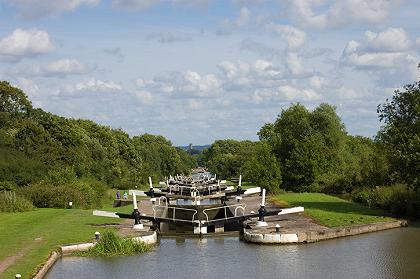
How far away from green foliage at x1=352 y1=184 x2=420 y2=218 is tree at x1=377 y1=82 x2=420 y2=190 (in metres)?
1.00

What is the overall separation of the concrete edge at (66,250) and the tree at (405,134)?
15203 mm

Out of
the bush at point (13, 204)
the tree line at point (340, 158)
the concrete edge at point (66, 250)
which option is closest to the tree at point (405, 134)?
the tree line at point (340, 158)

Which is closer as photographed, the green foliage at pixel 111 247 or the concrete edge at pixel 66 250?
the concrete edge at pixel 66 250

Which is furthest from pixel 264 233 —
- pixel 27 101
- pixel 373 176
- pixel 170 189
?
pixel 27 101

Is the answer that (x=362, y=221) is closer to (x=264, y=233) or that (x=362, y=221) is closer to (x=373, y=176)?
(x=264, y=233)

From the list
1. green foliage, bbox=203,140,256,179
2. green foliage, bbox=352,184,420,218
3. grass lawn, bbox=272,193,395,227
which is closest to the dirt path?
grass lawn, bbox=272,193,395,227

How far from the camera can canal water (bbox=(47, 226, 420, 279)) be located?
2153cm

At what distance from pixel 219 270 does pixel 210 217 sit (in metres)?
14.7

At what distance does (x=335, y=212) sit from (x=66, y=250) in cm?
1741

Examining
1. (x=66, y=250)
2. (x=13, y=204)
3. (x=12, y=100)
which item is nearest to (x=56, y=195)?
(x=13, y=204)

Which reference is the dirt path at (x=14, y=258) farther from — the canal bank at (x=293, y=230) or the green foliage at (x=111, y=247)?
the green foliage at (x=111, y=247)

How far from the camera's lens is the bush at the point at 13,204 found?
132 feet

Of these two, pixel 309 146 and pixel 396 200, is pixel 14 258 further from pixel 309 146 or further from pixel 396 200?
pixel 309 146

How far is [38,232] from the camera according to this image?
29266mm
